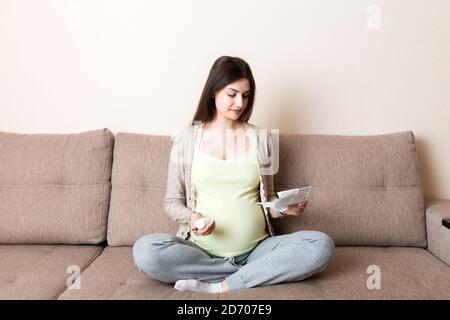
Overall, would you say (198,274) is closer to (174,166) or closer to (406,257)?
(174,166)

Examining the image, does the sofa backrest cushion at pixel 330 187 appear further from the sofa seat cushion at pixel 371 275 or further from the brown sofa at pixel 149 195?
the sofa seat cushion at pixel 371 275

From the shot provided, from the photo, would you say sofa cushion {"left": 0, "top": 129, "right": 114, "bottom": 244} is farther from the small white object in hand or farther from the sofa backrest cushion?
the small white object in hand

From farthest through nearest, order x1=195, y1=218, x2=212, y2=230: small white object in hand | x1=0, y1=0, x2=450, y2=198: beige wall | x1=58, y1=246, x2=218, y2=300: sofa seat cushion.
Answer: x1=0, y1=0, x2=450, y2=198: beige wall, x1=195, y1=218, x2=212, y2=230: small white object in hand, x1=58, y1=246, x2=218, y2=300: sofa seat cushion

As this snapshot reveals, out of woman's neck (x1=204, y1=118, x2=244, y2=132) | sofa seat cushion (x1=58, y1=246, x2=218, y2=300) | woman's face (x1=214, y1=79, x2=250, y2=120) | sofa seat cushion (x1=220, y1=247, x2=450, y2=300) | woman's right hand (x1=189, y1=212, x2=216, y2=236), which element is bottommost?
sofa seat cushion (x1=220, y1=247, x2=450, y2=300)

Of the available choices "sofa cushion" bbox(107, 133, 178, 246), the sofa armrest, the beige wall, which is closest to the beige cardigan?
"sofa cushion" bbox(107, 133, 178, 246)

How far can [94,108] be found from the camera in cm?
201

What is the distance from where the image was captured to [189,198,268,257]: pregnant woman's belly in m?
1.52

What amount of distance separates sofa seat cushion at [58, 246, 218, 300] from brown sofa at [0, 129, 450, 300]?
8cm

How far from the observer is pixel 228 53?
1973 millimetres

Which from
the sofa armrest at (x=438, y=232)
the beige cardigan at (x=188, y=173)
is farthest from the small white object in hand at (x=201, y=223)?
the sofa armrest at (x=438, y=232)

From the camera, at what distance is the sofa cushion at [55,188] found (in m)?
1.71

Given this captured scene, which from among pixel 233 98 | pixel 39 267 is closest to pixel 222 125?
pixel 233 98
